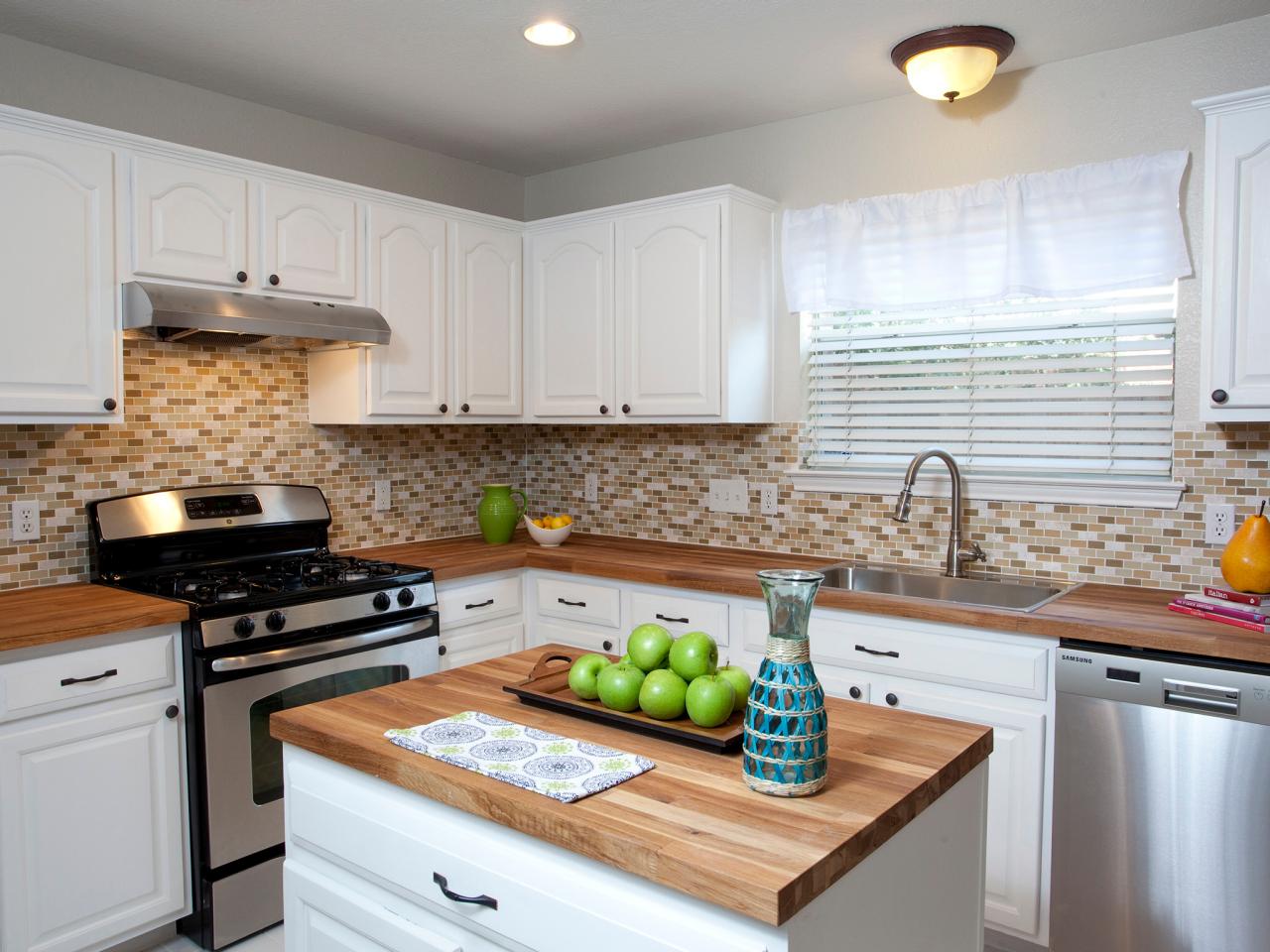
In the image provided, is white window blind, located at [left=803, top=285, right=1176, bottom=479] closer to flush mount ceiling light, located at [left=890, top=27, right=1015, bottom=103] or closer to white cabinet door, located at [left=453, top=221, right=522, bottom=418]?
flush mount ceiling light, located at [left=890, top=27, right=1015, bottom=103]

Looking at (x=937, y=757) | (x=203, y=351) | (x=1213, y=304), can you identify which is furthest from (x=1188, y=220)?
(x=203, y=351)

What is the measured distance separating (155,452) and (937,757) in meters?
2.72

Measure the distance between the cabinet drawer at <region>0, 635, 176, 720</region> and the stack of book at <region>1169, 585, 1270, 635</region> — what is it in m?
2.71

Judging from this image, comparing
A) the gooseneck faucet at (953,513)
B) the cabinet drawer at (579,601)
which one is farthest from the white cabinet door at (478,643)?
the gooseneck faucet at (953,513)

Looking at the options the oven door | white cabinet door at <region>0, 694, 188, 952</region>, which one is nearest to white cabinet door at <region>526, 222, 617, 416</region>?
the oven door

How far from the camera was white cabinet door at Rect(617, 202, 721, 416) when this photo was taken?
11.3ft

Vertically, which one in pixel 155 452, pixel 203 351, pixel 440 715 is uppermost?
pixel 203 351

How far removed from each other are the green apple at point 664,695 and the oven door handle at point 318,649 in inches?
61.1

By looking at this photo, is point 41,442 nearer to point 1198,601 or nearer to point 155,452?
point 155,452

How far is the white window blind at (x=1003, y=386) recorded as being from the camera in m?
2.91

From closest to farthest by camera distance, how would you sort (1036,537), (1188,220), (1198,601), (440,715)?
(440,715) → (1198,601) → (1188,220) → (1036,537)

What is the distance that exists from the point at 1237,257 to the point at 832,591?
137cm

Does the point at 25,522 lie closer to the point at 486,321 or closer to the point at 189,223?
the point at 189,223

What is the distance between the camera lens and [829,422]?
140 inches
